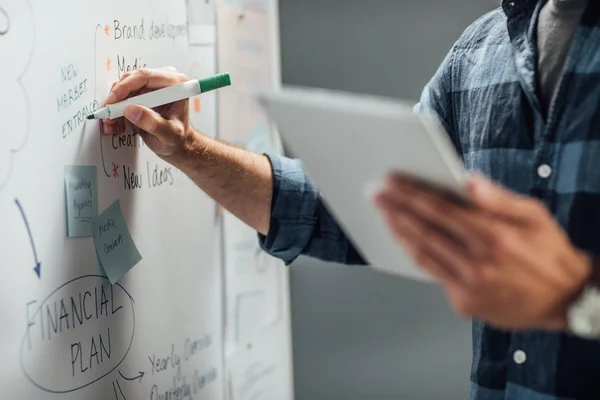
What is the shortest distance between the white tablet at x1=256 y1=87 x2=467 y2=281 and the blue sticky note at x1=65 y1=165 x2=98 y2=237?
0.85 ft

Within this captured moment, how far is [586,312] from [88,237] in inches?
19.5

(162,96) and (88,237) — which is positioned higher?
(162,96)

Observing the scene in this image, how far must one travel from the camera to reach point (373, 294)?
1656 millimetres

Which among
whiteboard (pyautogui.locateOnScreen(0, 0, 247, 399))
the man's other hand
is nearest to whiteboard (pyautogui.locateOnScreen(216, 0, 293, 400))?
whiteboard (pyautogui.locateOnScreen(0, 0, 247, 399))

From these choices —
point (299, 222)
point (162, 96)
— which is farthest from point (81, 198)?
point (299, 222)

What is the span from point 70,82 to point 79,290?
0.71 feet

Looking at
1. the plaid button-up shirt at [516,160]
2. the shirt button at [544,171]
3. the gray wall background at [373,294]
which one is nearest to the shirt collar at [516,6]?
the plaid button-up shirt at [516,160]

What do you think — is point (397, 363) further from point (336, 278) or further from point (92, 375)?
point (92, 375)

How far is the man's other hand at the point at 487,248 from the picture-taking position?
445 mm

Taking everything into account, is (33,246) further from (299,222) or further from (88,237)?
(299,222)

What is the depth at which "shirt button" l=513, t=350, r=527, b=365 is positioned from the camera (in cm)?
75

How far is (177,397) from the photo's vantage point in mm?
941

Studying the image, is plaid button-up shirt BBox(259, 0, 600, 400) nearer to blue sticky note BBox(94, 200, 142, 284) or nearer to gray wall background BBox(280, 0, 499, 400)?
blue sticky note BBox(94, 200, 142, 284)

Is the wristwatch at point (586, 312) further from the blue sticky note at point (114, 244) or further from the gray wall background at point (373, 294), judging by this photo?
the gray wall background at point (373, 294)
